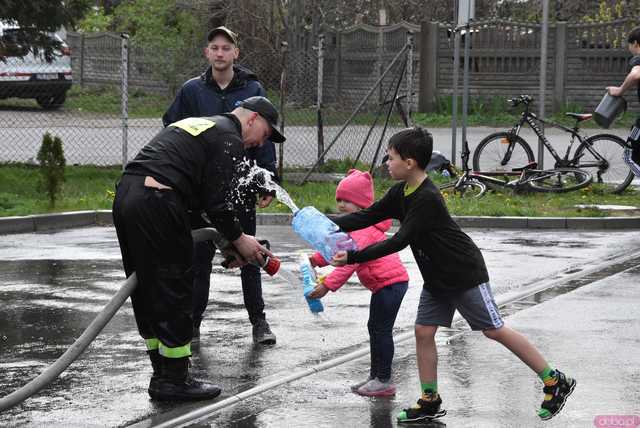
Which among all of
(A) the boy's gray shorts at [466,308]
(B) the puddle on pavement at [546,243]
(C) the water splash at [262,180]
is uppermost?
(C) the water splash at [262,180]

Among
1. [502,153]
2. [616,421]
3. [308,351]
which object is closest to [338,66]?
[502,153]

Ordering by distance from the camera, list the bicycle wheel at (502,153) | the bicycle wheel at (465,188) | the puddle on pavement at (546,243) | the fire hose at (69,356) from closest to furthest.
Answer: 1. the fire hose at (69,356)
2. the puddle on pavement at (546,243)
3. the bicycle wheel at (465,188)
4. the bicycle wheel at (502,153)

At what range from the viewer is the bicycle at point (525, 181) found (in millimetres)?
15742

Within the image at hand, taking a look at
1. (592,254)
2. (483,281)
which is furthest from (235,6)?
(483,281)

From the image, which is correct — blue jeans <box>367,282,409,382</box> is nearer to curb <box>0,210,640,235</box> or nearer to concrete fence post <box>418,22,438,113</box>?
curb <box>0,210,640,235</box>

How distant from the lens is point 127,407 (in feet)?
21.5

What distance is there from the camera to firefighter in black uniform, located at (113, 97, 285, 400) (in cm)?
644

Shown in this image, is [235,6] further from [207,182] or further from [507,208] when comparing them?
[207,182]

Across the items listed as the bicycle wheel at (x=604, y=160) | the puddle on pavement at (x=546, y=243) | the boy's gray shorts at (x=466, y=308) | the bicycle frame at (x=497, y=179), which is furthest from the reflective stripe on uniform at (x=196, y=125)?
the bicycle wheel at (x=604, y=160)

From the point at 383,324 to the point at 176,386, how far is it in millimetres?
1149

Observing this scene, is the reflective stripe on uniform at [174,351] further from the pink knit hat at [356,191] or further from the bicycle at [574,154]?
the bicycle at [574,154]

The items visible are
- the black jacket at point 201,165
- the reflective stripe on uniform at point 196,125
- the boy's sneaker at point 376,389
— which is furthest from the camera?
the boy's sneaker at point 376,389

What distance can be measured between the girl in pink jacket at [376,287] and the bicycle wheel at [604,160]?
983 cm

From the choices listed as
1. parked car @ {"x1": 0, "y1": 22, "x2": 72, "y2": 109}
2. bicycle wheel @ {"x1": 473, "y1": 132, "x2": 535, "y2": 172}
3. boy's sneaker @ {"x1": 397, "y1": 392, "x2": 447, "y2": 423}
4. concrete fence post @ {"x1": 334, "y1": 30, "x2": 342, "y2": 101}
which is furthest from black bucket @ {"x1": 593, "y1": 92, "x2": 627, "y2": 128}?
boy's sneaker @ {"x1": 397, "y1": 392, "x2": 447, "y2": 423}
